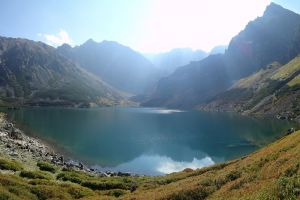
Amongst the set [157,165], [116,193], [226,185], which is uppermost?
[157,165]

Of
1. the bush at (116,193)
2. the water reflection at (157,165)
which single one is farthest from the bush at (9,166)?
the water reflection at (157,165)

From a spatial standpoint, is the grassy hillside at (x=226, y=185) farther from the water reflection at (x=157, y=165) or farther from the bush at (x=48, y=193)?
the water reflection at (x=157, y=165)

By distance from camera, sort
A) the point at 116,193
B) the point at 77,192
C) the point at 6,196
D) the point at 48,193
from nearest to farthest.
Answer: the point at 6,196
the point at 48,193
the point at 77,192
the point at 116,193

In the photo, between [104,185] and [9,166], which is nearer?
[104,185]

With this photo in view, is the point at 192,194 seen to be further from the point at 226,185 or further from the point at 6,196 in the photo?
the point at 6,196

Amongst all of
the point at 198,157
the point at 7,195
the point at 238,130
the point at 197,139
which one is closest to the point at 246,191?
the point at 7,195

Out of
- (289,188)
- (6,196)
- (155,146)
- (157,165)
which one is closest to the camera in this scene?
(289,188)

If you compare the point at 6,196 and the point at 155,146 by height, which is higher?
the point at 155,146

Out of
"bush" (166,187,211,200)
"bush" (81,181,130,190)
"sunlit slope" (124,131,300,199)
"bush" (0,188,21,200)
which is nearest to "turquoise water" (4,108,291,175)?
"bush" (81,181,130,190)

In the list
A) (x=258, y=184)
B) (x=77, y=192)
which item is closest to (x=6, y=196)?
(x=77, y=192)

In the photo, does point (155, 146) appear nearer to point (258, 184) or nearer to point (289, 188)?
point (258, 184)

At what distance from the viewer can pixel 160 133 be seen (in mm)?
173500

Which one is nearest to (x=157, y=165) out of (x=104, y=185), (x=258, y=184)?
(x=104, y=185)

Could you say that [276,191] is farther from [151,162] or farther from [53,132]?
[53,132]
